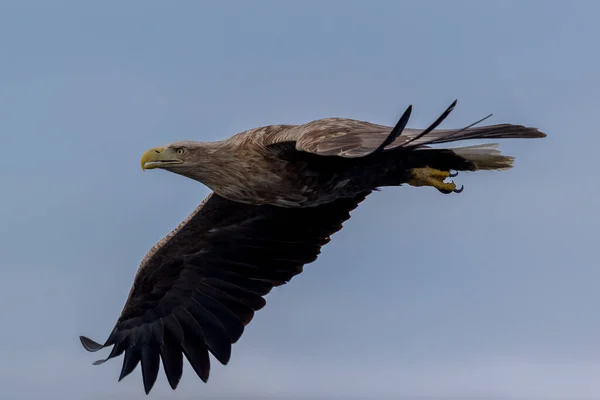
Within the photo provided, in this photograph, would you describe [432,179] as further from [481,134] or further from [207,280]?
[207,280]

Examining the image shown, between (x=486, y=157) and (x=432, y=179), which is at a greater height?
(x=486, y=157)

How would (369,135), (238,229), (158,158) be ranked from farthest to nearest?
1. (238,229)
2. (158,158)
3. (369,135)

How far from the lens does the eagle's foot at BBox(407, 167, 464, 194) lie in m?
10.7

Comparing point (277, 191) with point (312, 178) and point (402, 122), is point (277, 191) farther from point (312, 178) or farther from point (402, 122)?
point (402, 122)

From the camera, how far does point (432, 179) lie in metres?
10.7

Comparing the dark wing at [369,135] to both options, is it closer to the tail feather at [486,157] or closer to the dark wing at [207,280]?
the tail feather at [486,157]

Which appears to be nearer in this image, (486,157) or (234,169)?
(234,169)

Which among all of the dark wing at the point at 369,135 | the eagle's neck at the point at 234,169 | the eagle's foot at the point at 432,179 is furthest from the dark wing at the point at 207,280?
the dark wing at the point at 369,135

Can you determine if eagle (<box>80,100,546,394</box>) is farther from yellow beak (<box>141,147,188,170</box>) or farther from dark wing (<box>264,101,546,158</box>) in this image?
dark wing (<box>264,101,546,158</box>)

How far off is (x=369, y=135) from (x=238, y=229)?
300 cm

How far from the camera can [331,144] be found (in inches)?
371

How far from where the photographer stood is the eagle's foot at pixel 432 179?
35.1 ft

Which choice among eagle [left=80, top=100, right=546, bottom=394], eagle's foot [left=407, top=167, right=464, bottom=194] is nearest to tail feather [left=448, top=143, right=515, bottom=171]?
eagle [left=80, top=100, right=546, bottom=394]

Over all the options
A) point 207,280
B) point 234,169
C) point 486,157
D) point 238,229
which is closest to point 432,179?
point 486,157
